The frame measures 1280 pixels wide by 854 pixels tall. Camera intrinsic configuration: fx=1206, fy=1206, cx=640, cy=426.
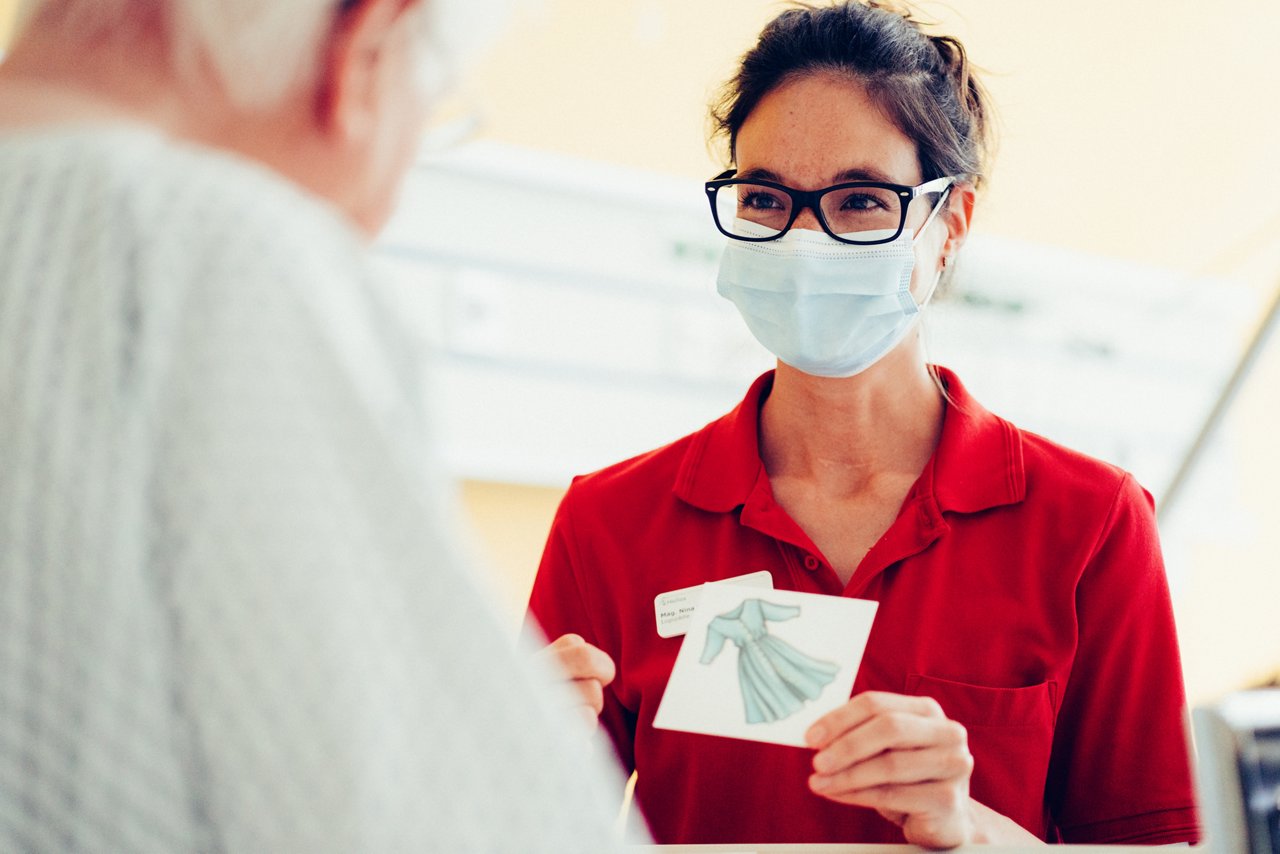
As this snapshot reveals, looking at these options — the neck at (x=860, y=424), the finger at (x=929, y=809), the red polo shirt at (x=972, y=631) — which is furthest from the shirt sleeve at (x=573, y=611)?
the finger at (x=929, y=809)

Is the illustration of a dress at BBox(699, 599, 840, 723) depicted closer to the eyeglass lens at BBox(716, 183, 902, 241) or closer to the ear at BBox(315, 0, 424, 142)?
the eyeglass lens at BBox(716, 183, 902, 241)

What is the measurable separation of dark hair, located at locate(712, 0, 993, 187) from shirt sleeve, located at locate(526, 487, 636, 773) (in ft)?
2.00

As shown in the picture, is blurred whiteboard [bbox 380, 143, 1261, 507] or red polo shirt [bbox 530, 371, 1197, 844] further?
blurred whiteboard [bbox 380, 143, 1261, 507]

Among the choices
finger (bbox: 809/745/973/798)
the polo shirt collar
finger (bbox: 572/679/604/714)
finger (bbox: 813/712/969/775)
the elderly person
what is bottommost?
finger (bbox: 572/679/604/714)

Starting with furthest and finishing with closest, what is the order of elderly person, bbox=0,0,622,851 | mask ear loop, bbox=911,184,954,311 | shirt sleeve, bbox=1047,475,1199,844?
mask ear loop, bbox=911,184,954,311 → shirt sleeve, bbox=1047,475,1199,844 → elderly person, bbox=0,0,622,851

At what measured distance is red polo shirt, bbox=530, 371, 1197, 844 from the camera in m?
1.38

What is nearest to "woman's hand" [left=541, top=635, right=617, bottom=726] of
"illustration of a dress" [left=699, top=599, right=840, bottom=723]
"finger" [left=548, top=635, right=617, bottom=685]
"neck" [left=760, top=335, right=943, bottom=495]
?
"finger" [left=548, top=635, right=617, bottom=685]

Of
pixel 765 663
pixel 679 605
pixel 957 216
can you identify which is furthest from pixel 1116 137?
pixel 765 663

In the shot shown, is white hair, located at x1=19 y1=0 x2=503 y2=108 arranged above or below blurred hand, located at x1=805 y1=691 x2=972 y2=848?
above

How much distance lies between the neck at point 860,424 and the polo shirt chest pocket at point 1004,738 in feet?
1.13

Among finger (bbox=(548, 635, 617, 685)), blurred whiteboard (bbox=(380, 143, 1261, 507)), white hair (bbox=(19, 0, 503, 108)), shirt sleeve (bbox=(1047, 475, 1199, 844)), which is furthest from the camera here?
blurred whiteboard (bbox=(380, 143, 1261, 507))

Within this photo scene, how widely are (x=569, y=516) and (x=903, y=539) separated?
0.46 m

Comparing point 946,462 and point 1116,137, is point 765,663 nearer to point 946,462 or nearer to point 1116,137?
point 946,462

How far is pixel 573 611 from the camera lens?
63.6 inches
